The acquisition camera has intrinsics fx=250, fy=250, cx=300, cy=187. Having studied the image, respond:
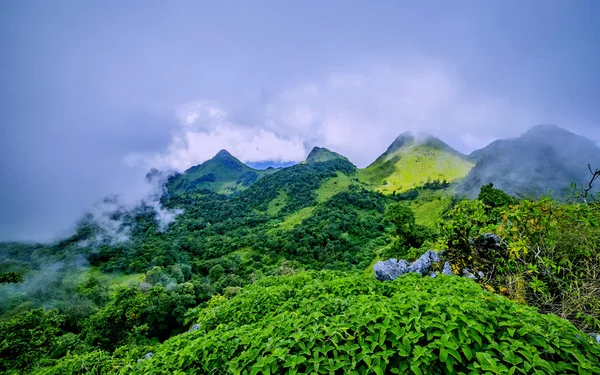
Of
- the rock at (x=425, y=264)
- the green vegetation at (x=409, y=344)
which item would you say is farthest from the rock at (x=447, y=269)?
the green vegetation at (x=409, y=344)

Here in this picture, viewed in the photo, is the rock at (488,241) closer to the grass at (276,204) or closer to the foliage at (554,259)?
the foliage at (554,259)

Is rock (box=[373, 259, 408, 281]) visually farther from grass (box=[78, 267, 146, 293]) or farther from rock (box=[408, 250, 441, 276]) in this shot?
grass (box=[78, 267, 146, 293])

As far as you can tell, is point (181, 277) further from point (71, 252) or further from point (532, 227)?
point (532, 227)

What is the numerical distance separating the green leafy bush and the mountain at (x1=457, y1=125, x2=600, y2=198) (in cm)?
12542

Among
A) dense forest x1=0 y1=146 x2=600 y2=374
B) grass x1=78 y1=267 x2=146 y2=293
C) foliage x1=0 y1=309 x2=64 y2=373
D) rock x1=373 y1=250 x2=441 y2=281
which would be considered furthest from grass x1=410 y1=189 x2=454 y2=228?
grass x1=78 y1=267 x2=146 y2=293

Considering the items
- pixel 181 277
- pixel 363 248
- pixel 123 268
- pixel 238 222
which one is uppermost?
pixel 238 222

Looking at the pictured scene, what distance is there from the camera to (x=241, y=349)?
15.2ft

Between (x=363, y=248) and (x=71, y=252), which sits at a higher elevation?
(x=71, y=252)

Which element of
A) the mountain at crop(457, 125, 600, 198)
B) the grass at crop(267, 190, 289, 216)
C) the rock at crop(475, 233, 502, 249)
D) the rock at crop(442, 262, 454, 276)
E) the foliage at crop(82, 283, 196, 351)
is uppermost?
the grass at crop(267, 190, 289, 216)

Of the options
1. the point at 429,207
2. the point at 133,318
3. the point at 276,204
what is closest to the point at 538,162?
the point at 429,207

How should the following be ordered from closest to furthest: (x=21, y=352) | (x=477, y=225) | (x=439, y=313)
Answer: (x=439, y=313)
(x=477, y=225)
(x=21, y=352)

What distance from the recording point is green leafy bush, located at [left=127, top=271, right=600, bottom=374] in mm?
3289

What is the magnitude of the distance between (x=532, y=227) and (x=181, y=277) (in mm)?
93749

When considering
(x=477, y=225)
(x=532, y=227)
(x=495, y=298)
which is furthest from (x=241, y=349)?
(x=477, y=225)
